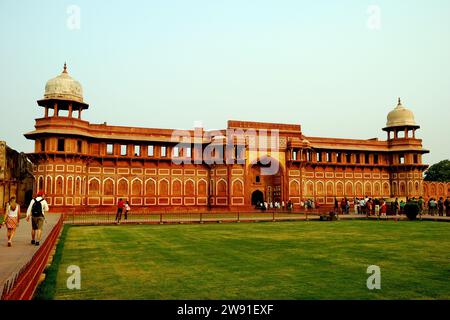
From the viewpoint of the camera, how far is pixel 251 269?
25.7ft

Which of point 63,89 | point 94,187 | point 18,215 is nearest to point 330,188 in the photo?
point 94,187

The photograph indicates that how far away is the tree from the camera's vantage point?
226ft

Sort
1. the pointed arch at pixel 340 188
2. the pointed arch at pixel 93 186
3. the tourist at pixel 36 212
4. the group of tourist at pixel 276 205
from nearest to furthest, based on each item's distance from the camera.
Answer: the tourist at pixel 36 212 → the pointed arch at pixel 93 186 → the group of tourist at pixel 276 205 → the pointed arch at pixel 340 188

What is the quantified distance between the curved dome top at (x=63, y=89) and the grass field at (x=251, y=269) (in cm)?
2295

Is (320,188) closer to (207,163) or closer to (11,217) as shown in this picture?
(207,163)

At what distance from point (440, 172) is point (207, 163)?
169 ft

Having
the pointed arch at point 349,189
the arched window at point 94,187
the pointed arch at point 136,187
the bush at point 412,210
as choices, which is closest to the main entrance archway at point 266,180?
the pointed arch at point 349,189

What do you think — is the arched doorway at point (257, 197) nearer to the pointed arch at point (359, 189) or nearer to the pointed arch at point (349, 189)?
the pointed arch at point (349, 189)

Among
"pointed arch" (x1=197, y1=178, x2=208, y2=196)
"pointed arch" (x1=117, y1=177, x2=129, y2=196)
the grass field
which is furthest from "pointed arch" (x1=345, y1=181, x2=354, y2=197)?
the grass field

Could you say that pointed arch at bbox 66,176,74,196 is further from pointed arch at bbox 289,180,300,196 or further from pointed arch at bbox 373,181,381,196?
pointed arch at bbox 373,181,381,196

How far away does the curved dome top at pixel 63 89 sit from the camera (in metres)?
32.4

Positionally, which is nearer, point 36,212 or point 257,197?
point 36,212
